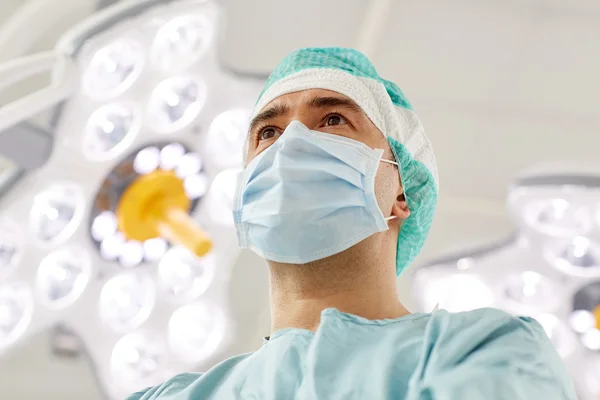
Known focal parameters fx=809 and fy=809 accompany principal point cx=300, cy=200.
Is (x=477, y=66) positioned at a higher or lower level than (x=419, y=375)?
higher

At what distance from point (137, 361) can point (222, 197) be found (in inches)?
16.4

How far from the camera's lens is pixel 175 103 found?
173 centimetres

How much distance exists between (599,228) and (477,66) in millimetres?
633

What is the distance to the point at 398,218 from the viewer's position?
1.58m

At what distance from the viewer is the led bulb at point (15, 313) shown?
66.7 inches

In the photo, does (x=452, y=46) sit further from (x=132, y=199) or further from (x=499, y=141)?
(x=132, y=199)

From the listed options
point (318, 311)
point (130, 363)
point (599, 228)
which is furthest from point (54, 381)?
point (599, 228)

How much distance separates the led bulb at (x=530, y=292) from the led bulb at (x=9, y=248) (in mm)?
1176

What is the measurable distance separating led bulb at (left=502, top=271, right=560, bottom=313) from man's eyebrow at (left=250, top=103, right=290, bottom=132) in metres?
0.82

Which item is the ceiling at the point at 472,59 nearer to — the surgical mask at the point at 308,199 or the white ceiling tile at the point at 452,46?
the white ceiling tile at the point at 452,46

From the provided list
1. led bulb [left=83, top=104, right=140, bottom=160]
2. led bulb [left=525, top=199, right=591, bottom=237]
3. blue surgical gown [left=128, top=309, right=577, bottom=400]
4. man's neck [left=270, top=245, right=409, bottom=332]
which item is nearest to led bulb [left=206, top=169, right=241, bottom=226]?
led bulb [left=83, top=104, right=140, bottom=160]

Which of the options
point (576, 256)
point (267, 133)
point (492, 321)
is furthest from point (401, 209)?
point (576, 256)

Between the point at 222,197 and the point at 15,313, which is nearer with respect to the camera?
the point at 15,313

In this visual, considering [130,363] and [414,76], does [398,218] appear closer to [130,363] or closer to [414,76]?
[130,363]
